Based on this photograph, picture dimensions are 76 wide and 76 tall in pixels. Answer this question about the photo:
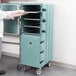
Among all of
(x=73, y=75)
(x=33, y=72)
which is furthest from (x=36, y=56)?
(x=73, y=75)

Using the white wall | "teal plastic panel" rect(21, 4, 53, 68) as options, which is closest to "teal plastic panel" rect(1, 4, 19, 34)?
"teal plastic panel" rect(21, 4, 53, 68)

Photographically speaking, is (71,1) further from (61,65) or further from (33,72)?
(33,72)

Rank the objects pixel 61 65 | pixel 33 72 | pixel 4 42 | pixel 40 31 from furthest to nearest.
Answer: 1. pixel 4 42
2. pixel 61 65
3. pixel 33 72
4. pixel 40 31

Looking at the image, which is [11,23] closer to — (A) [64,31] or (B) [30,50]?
(B) [30,50]

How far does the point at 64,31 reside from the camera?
3.35 metres

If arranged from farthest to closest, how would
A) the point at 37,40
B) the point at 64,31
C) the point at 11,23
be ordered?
1. the point at 11,23
2. the point at 64,31
3. the point at 37,40

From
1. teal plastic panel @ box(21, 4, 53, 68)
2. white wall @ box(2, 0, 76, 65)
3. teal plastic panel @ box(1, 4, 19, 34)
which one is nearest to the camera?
teal plastic panel @ box(21, 4, 53, 68)

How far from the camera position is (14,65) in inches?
137

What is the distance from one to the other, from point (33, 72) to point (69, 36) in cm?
109

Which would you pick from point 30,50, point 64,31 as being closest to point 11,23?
point 30,50

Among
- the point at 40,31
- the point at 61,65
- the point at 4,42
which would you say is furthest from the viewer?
the point at 4,42

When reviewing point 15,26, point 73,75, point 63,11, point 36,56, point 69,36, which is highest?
point 63,11

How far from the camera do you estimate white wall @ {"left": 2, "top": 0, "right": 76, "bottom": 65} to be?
325 centimetres

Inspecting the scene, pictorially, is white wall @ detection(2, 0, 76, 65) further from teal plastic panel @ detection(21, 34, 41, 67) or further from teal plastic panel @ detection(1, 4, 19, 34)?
teal plastic panel @ detection(1, 4, 19, 34)
